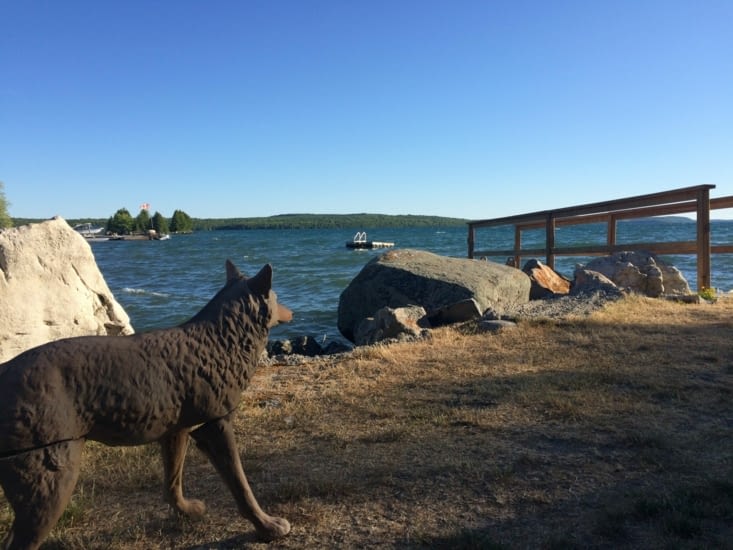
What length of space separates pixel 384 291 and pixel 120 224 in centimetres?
10564

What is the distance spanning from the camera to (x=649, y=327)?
752 cm

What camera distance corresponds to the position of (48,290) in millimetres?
5078

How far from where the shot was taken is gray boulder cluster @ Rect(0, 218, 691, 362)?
4.88m

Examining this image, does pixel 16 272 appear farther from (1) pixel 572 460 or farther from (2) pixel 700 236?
(2) pixel 700 236

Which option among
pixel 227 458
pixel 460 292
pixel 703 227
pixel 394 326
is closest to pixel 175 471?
pixel 227 458

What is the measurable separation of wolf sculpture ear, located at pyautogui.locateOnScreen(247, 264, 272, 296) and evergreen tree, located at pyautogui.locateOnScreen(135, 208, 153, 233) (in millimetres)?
115542

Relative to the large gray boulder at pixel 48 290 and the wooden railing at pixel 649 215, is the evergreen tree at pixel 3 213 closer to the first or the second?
the large gray boulder at pixel 48 290

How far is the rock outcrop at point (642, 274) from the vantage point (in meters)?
10.4

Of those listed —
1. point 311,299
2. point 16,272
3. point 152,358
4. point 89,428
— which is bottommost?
point 311,299

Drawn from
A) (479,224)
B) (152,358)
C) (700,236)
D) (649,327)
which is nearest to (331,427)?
(152,358)

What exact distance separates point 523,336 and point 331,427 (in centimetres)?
369

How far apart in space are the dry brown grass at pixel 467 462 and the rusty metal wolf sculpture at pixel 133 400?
1.33ft

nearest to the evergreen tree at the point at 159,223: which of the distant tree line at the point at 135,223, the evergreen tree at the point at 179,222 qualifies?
the distant tree line at the point at 135,223

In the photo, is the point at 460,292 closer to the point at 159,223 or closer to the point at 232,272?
the point at 232,272
